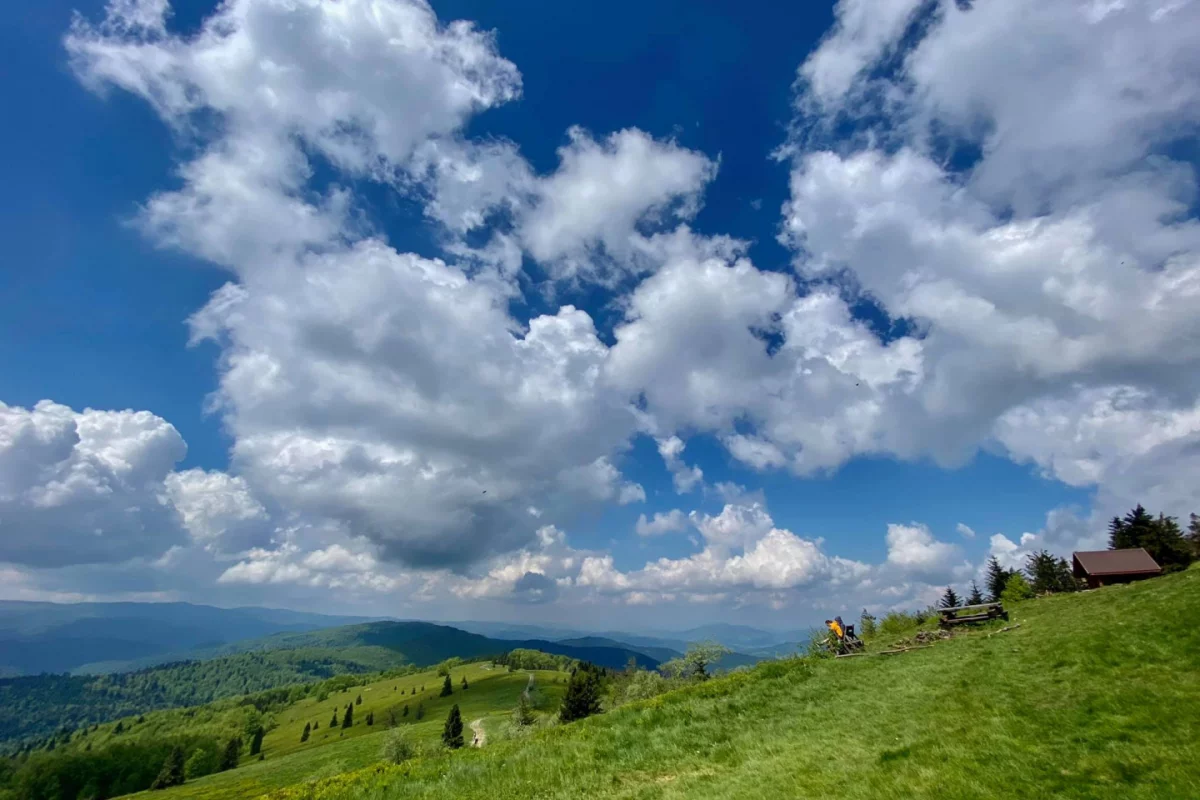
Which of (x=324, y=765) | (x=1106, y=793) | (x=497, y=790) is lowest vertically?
(x=324, y=765)

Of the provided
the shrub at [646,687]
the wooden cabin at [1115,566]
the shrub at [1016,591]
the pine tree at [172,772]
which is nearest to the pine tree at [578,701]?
the shrub at [646,687]

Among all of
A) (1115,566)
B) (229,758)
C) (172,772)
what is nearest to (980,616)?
Answer: (1115,566)

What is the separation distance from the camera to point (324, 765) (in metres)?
126

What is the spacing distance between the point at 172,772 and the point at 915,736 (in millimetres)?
235058

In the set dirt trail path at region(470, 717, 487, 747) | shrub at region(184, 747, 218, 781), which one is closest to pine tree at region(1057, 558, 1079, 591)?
dirt trail path at region(470, 717, 487, 747)

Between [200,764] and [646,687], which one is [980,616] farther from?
[200,764]

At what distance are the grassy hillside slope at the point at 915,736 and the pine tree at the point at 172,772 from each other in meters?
215

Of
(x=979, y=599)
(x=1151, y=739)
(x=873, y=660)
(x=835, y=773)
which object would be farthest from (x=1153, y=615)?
(x=979, y=599)

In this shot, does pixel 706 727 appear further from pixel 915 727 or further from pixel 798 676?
pixel 798 676

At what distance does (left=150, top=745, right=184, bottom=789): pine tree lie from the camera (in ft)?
541

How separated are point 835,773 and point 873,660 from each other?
18.5 meters

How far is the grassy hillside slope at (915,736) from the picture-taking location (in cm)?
1314

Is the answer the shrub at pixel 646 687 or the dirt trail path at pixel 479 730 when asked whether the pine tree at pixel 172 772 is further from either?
the shrub at pixel 646 687

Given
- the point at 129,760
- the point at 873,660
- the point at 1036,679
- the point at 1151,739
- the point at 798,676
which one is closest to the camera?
the point at 1151,739
